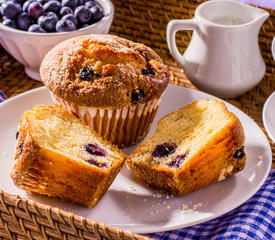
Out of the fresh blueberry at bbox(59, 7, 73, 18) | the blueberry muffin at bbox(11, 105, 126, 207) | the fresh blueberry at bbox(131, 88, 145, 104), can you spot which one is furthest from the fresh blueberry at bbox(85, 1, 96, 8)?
the blueberry muffin at bbox(11, 105, 126, 207)

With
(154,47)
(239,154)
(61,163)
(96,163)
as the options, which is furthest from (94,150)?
(154,47)

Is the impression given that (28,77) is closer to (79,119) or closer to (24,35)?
(24,35)

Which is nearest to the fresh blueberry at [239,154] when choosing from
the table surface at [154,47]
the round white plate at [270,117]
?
the round white plate at [270,117]

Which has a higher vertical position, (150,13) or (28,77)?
(150,13)

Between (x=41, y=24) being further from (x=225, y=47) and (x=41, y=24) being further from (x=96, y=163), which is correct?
(x=96, y=163)

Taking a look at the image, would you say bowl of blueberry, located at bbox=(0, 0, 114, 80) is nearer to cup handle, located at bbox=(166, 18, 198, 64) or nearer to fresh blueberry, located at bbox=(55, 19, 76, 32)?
fresh blueberry, located at bbox=(55, 19, 76, 32)

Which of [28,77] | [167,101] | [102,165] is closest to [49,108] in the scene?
[102,165]
